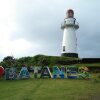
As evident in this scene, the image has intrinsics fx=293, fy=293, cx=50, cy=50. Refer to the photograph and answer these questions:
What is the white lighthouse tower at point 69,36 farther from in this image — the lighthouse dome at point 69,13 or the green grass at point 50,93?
the green grass at point 50,93

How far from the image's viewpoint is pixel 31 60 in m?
50.3

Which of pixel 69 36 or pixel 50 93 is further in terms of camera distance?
pixel 69 36

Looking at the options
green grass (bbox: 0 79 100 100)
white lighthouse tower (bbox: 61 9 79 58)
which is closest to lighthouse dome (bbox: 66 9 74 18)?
white lighthouse tower (bbox: 61 9 79 58)

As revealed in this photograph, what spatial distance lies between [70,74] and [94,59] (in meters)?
18.4

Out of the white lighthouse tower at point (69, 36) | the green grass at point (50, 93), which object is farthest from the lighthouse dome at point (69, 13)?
the green grass at point (50, 93)

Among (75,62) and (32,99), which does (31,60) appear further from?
(32,99)

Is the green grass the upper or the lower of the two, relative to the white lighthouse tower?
lower

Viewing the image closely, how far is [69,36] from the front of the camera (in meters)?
58.8

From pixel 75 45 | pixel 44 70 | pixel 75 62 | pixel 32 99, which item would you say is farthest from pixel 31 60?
pixel 32 99

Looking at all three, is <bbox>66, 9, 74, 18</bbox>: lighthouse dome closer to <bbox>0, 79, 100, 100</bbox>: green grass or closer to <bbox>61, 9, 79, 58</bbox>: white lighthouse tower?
<bbox>61, 9, 79, 58</bbox>: white lighthouse tower

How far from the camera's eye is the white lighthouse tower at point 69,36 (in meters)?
57.8

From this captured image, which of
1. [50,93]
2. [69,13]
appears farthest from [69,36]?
[50,93]

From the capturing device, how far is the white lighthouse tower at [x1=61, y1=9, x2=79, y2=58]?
57781 mm

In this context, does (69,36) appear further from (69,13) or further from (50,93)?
(50,93)
